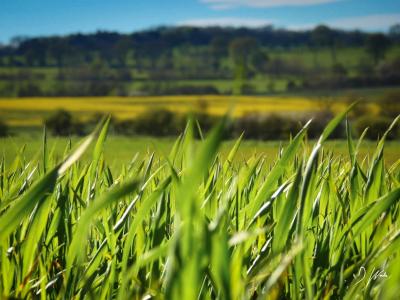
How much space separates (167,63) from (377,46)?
1995 centimetres

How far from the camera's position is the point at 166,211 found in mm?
1021

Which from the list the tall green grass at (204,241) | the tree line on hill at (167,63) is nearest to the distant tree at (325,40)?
the tree line on hill at (167,63)

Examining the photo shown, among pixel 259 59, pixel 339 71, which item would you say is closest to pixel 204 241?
pixel 339 71

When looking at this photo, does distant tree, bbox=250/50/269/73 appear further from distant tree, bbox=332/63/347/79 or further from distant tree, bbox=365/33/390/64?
distant tree, bbox=365/33/390/64

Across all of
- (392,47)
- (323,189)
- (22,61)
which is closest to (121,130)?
(22,61)

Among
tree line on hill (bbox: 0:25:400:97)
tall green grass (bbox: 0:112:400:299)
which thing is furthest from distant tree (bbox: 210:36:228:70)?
tall green grass (bbox: 0:112:400:299)

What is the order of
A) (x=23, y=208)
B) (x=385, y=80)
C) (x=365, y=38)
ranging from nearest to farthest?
(x=23, y=208)
(x=385, y=80)
(x=365, y=38)

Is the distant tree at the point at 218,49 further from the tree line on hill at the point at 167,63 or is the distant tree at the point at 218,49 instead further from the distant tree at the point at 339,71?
the distant tree at the point at 339,71

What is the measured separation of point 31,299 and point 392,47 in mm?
60563

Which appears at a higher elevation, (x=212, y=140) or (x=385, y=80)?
(x=212, y=140)

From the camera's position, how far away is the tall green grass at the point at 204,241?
0.49 metres

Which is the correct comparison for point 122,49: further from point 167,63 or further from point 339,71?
point 339,71

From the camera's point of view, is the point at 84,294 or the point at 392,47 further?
the point at 392,47

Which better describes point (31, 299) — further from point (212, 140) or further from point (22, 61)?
point (22, 61)
